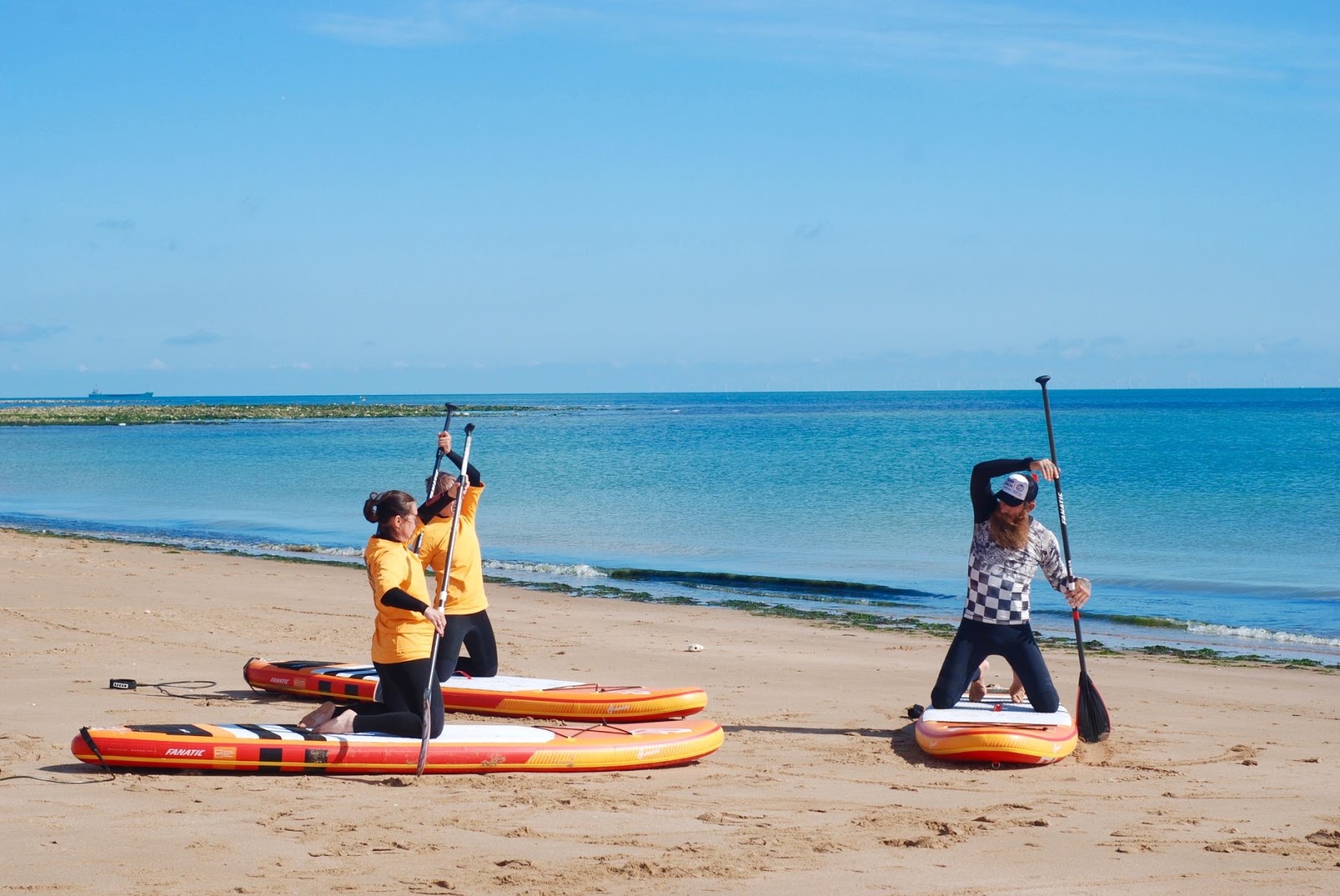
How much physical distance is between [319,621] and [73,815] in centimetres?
716

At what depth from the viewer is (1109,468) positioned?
148ft

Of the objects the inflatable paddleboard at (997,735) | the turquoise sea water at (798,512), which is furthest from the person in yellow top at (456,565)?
the turquoise sea water at (798,512)

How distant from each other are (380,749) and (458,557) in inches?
67.4

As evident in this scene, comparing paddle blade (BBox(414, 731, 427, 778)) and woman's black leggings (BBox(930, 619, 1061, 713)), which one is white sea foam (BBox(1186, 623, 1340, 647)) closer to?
woman's black leggings (BBox(930, 619, 1061, 713))

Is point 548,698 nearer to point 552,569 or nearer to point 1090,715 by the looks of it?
point 1090,715

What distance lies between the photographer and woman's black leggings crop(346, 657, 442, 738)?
6.86 m

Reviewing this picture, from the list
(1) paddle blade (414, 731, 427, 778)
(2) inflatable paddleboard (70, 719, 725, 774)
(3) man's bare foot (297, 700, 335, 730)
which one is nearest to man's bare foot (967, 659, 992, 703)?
(2) inflatable paddleboard (70, 719, 725, 774)

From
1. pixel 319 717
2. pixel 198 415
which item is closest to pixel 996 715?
pixel 319 717

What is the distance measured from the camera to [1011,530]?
24.8 ft

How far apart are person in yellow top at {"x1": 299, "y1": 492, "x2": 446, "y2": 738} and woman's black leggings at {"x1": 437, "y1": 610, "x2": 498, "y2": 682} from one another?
1.03 metres

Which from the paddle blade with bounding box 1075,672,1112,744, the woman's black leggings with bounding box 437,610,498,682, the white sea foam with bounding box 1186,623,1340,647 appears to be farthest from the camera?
the white sea foam with bounding box 1186,623,1340,647

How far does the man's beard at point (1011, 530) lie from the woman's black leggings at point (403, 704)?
3426mm

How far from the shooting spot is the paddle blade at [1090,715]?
779cm

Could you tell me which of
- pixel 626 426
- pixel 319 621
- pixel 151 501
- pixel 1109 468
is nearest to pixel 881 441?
pixel 1109 468
